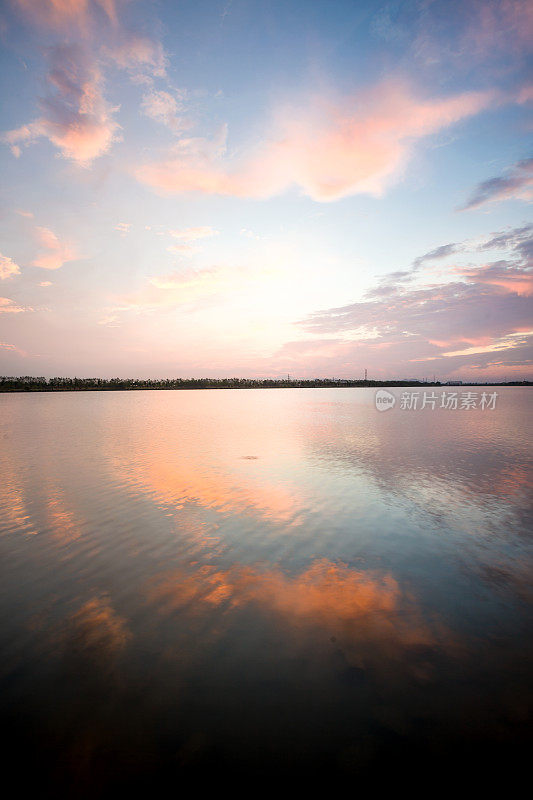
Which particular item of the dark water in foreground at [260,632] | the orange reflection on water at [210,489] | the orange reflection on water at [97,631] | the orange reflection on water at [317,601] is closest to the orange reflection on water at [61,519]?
the dark water in foreground at [260,632]

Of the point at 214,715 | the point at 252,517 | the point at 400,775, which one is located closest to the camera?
the point at 400,775

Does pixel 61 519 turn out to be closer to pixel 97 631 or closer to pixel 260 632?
pixel 97 631

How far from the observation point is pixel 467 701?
520cm

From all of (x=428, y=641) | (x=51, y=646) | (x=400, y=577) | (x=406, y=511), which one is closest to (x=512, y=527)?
(x=406, y=511)

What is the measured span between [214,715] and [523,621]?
594 centimetres

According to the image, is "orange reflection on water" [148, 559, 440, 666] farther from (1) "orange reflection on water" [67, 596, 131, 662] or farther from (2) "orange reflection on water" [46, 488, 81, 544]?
(2) "orange reflection on water" [46, 488, 81, 544]

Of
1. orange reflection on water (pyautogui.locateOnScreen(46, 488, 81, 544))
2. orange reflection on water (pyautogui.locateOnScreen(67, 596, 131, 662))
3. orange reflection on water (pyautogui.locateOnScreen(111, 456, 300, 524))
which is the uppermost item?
orange reflection on water (pyautogui.locateOnScreen(67, 596, 131, 662))

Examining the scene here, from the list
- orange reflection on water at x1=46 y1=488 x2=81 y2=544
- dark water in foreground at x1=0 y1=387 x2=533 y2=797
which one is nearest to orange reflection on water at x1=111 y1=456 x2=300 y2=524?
dark water in foreground at x1=0 y1=387 x2=533 y2=797

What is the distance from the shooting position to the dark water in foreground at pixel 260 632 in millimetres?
4570

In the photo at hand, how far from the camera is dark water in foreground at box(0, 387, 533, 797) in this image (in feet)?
15.0

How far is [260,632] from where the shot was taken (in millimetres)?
6789

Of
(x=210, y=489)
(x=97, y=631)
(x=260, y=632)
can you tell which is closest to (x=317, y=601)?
(x=260, y=632)

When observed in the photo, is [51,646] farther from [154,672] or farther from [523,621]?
[523,621]

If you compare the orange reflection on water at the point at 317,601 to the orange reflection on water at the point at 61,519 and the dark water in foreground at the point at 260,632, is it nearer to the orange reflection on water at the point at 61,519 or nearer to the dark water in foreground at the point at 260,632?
the dark water in foreground at the point at 260,632
